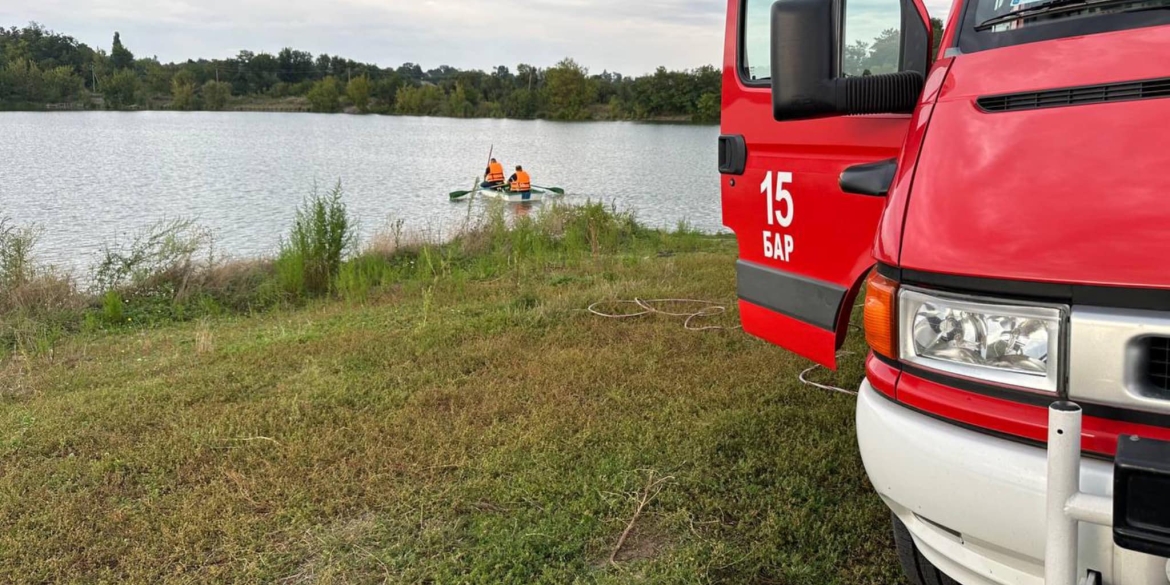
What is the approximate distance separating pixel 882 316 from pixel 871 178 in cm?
64

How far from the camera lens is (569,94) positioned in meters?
83.7

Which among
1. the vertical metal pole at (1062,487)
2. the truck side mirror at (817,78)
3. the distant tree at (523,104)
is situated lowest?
the vertical metal pole at (1062,487)

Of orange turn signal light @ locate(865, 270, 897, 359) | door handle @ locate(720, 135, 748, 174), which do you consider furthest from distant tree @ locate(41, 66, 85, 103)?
orange turn signal light @ locate(865, 270, 897, 359)

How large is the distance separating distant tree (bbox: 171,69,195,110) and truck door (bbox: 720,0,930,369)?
104 metres

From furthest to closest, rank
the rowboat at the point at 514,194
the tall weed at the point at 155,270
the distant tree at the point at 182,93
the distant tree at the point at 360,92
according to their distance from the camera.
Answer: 1. the distant tree at the point at 360,92
2. the distant tree at the point at 182,93
3. the rowboat at the point at 514,194
4. the tall weed at the point at 155,270

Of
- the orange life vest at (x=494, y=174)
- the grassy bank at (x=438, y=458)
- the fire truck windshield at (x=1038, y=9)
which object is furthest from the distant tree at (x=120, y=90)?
the fire truck windshield at (x=1038, y=9)

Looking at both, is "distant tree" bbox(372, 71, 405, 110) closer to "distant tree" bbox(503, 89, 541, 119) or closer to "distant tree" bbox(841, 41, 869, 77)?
"distant tree" bbox(503, 89, 541, 119)

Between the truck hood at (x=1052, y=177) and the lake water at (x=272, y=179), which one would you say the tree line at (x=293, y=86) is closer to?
the lake water at (x=272, y=179)

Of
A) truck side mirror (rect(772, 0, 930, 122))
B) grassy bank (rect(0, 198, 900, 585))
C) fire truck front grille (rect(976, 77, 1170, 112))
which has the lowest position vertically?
grassy bank (rect(0, 198, 900, 585))

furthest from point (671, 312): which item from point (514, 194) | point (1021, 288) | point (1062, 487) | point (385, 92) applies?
point (385, 92)

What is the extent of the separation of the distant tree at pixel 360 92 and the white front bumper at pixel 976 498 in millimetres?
102062

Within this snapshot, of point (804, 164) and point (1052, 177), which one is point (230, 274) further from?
point (1052, 177)

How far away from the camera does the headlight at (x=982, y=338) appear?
5.98 ft

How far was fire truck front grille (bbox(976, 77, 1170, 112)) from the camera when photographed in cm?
183
